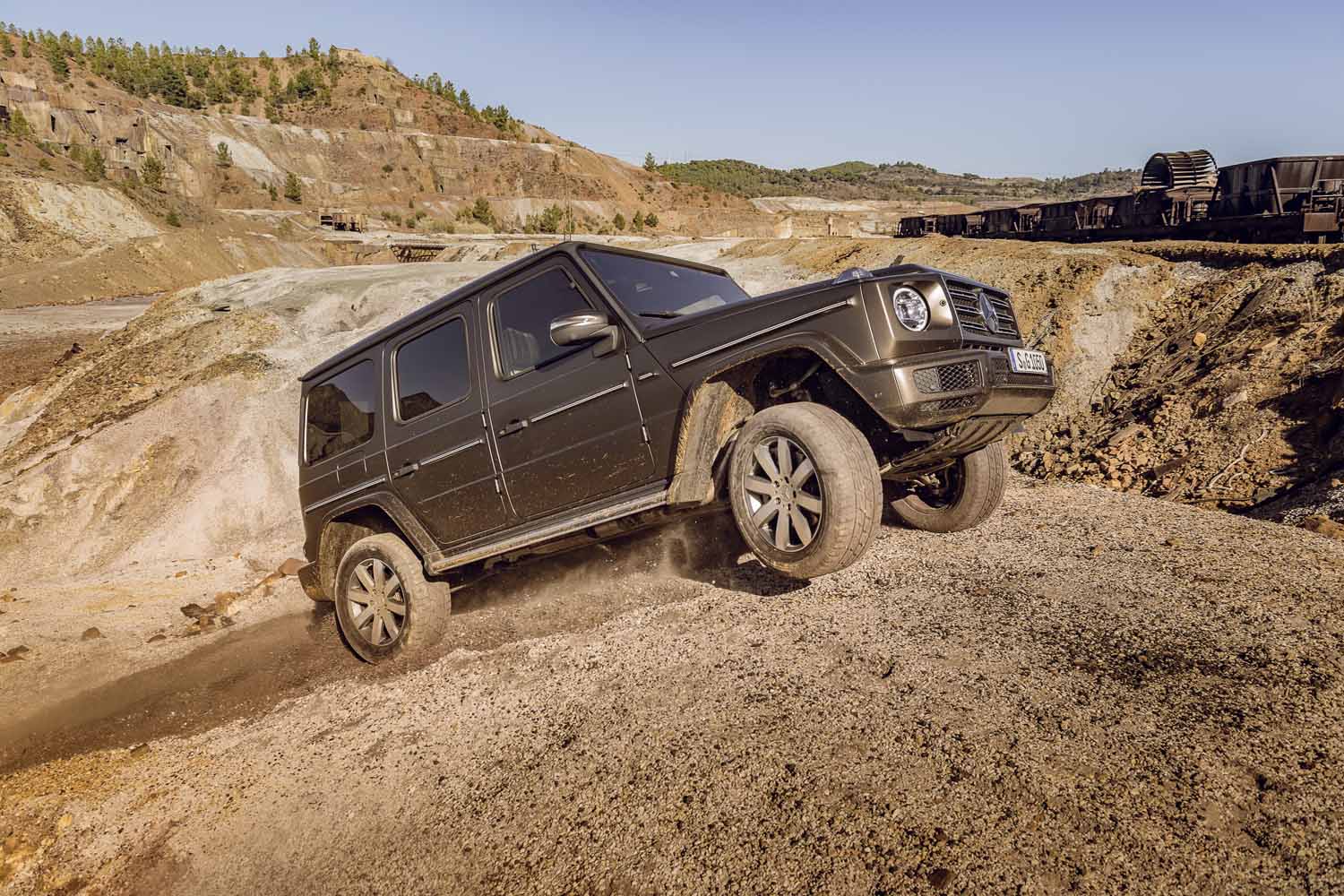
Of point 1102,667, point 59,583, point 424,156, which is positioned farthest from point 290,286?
point 424,156

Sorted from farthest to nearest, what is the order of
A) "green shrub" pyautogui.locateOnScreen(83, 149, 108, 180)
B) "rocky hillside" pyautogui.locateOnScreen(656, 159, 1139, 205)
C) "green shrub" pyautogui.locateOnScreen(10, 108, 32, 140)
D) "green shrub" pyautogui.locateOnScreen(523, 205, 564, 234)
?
"rocky hillside" pyautogui.locateOnScreen(656, 159, 1139, 205) < "green shrub" pyautogui.locateOnScreen(523, 205, 564, 234) < "green shrub" pyautogui.locateOnScreen(10, 108, 32, 140) < "green shrub" pyautogui.locateOnScreen(83, 149, 108, 180)

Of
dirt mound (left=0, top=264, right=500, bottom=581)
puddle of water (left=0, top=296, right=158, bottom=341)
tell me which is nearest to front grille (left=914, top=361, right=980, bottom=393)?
dirt mound (left=0, top=264, right=500, bottom=581)

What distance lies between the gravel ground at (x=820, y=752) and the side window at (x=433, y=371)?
1.61m

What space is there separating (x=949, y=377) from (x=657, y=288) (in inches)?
70.4

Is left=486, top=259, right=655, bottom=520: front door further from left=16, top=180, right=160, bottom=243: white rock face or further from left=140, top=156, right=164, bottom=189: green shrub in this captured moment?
left=140, top=156, right=164, bottom=189: green shrub

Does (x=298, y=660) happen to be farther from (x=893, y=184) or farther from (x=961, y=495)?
(x=893, y=184)

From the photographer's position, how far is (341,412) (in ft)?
16.5

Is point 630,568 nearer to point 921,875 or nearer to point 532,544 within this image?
point 532,544

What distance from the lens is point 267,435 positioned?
10523 millimetres

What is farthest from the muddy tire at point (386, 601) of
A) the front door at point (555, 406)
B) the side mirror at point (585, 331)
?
the side mirror at point (585, 331)

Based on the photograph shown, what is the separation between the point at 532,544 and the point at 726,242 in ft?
77.9

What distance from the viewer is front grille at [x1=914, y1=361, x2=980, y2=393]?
315 cm

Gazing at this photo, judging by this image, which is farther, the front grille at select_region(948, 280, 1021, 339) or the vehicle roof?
the vehicle roof

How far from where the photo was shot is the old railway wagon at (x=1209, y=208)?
45.2 feet
